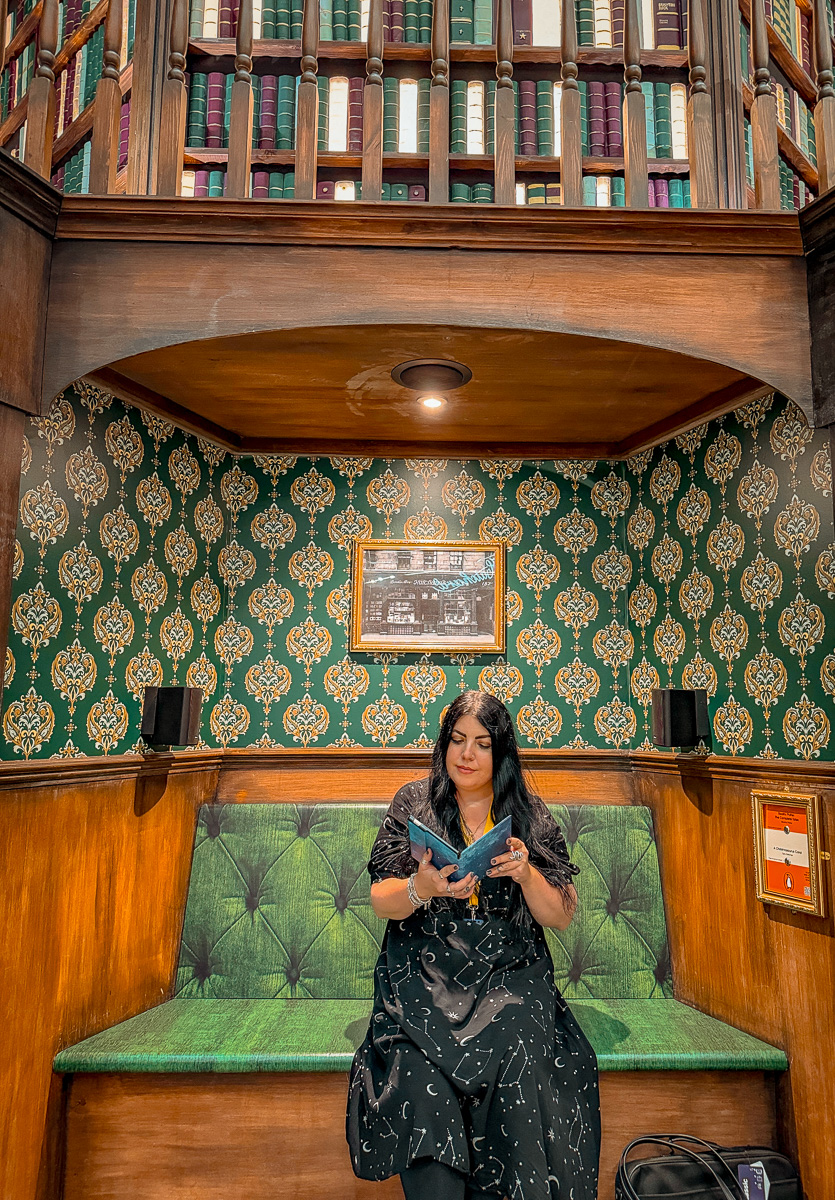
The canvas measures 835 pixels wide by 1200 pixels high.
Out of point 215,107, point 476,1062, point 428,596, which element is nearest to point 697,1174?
point 476,1062

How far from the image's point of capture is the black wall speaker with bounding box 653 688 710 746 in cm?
287

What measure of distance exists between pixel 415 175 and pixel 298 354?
1226 mm

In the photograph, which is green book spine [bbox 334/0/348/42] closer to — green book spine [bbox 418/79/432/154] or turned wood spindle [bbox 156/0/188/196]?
green book spine [bbox 418/79/432/154]

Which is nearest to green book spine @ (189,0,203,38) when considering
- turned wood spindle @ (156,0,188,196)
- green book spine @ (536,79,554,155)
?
turned wood spindle @ (156,0,188,196)

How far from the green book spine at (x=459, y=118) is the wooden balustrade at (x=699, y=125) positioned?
1.05 metres

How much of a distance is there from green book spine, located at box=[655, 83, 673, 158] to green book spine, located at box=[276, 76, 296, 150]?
143 centimetres

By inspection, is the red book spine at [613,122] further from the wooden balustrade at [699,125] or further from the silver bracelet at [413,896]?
the silver bracelet at [413,896]

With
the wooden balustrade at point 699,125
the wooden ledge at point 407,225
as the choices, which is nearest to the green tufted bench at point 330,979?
the wooden ledge at point 407,225


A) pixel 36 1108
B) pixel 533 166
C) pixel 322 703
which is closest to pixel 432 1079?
pixel 36 1108

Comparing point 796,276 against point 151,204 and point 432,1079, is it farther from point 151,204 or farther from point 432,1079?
point 432,1079

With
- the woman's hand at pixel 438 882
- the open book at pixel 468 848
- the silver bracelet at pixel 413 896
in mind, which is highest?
the open book at pixel 468 848

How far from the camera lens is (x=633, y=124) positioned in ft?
7.41

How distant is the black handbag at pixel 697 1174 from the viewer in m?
2.24

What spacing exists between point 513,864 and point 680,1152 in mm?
1104
